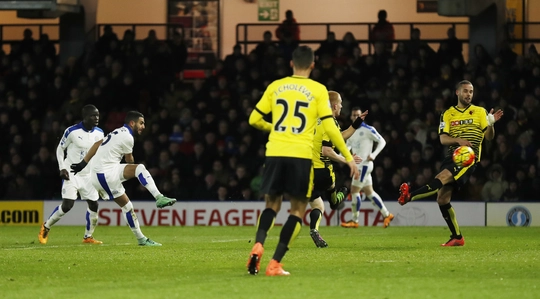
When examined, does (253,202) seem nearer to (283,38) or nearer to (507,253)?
(283,38)

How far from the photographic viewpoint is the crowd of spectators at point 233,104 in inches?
912

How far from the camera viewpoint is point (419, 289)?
8.48 m

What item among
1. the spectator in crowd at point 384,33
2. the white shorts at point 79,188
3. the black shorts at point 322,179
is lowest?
the white shorts at point 79,188

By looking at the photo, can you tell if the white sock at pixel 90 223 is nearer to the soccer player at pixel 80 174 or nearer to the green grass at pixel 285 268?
the soccer player at pixel 80 174

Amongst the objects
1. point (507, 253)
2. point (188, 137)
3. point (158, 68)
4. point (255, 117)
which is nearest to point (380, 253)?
point (507, 253)

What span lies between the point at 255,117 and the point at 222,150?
47.8 ft

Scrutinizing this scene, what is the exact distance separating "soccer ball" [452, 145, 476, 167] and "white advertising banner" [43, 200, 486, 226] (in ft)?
28.4

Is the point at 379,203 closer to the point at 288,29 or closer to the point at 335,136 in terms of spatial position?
the point at 288,29

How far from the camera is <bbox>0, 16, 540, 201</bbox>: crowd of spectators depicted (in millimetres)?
23172

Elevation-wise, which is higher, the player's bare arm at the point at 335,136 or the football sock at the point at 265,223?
the player's bare arm at the point at 335,136

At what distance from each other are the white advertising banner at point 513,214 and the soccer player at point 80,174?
950cm

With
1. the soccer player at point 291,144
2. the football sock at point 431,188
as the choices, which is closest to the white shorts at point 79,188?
the football sock at point 431,188

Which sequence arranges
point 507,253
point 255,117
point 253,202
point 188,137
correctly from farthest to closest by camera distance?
1. point 188,137
2. point 253,202
3. point 507,253
4. point 255,117

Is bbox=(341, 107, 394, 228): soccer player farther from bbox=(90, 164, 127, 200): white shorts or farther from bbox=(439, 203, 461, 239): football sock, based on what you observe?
bbox=(90, 164, 127, 200): white shorts
